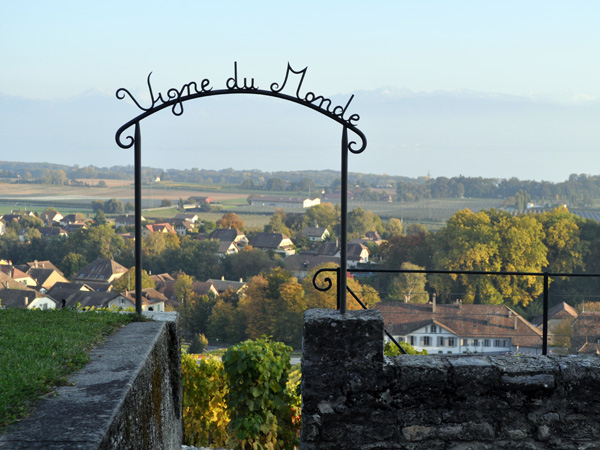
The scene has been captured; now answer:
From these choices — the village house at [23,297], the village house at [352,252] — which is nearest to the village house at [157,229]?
the village house at [352,252]

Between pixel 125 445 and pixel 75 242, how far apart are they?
33027 mm

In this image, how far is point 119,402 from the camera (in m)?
2.17

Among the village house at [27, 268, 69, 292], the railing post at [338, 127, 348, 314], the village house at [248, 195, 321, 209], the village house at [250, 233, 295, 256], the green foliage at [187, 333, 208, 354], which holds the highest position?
the railing post at [338, 127, 348, 314]

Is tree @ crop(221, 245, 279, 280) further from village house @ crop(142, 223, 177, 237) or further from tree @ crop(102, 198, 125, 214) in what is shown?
tree @ crop(102, 198, 125, 214)

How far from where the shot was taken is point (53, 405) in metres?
2.14

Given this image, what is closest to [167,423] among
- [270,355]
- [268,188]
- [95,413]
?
[95,413]

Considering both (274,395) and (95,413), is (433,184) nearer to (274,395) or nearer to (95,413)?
(274,395)

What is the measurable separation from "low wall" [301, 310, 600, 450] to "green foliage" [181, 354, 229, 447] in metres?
2.54

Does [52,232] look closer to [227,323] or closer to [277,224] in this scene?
[227,323]

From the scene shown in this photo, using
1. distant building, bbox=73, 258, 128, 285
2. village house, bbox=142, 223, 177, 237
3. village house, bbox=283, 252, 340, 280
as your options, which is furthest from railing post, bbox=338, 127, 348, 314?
village house, bbox=142, 223, 177, 237

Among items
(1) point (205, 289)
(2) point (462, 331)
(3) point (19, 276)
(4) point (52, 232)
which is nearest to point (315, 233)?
(1) point (205, 289)

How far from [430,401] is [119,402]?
154cm

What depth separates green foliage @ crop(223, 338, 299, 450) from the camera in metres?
4.93

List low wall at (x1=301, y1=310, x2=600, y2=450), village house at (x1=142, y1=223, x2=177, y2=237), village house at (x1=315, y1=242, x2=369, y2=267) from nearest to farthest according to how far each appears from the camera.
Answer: low wall at (x1=301, y1=310, x2=600, y2=450), village house at (x1=315, y1=242, x2=369, y2=267), village house at (x1=142, y1=223, x2=177, y2=237)
